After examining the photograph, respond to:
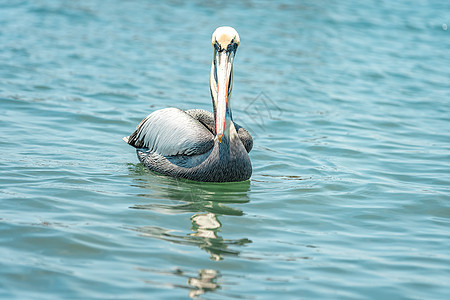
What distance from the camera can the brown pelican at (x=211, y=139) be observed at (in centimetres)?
549

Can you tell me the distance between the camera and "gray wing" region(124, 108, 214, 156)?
19.0 ft

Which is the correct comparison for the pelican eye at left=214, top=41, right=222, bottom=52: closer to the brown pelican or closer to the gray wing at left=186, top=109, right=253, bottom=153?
the brown pelican

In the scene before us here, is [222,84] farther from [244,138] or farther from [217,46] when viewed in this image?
[244,138]

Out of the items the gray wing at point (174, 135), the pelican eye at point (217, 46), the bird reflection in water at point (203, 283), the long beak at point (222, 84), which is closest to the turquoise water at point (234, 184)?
the bird reflection in water at point (203, 283)

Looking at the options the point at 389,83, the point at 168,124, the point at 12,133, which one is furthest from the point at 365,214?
the point at 389,83

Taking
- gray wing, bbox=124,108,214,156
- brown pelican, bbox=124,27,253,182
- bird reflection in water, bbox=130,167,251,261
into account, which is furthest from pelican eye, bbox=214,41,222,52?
bird reflection in water, bbox=130,167,251,261

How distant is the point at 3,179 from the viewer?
18.0 feet

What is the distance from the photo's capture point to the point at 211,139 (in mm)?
5801

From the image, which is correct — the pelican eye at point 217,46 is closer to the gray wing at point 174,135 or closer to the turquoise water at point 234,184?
the gray wing at point 174,135

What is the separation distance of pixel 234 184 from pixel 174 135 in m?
0.72

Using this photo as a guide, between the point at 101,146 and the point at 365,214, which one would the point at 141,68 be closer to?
the point at 101,146

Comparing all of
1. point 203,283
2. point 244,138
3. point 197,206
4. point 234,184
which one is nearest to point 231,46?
point 244,138

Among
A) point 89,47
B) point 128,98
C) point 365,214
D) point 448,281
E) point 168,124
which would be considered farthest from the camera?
point 89,47

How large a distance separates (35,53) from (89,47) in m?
1.18
